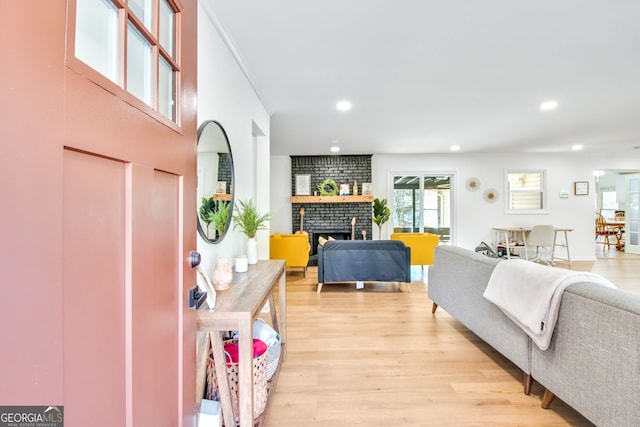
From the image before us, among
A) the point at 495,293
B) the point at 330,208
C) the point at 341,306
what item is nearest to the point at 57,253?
the point at 495,293

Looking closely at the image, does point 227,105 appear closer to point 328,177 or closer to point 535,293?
point 535,293

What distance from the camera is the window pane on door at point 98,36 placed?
1.64 ft

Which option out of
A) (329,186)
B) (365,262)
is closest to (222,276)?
(365,262)

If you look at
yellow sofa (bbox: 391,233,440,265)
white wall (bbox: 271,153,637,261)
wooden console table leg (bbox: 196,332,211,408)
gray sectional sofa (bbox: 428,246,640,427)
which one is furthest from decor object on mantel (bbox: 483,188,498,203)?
wooden console table leg (bbox: 196,332,211,408)

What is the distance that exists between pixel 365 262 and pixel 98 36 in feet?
11.5

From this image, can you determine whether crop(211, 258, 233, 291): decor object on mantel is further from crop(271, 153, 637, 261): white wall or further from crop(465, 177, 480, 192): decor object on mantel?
crop(465, 177, 480, 192): decor object on mantel

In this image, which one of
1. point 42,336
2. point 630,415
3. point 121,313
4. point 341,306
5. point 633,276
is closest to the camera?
point 42,336

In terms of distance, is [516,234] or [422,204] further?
[422,204]

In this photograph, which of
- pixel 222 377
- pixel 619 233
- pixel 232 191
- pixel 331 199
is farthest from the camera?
pixel 619 233

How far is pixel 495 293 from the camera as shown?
1.78 metres

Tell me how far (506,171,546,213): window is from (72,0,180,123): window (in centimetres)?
710

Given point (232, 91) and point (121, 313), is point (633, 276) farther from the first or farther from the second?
point (121, 313)

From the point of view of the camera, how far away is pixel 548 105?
324 cm

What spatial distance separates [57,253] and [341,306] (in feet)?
10.1
